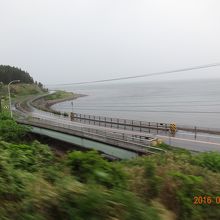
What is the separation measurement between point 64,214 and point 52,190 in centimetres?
41

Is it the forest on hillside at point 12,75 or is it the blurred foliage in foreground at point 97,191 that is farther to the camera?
the forest on hillside at point 12,75

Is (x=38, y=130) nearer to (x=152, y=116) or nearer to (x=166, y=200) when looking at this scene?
(x=166, y=200)

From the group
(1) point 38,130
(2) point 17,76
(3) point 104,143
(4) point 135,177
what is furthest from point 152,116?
(2) point 17,76

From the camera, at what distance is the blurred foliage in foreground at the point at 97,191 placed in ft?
13.5

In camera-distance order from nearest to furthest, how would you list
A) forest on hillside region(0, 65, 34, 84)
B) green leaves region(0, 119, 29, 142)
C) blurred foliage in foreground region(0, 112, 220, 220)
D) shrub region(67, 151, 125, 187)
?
1. blurred foliage in foreground region(0, 112, 220, 220)
2. shrub region(67, 151, 125, 187)
3. green leaves region(0, 119, 29, 142)
4. forest on hillside region(0, 65, 34, 84)

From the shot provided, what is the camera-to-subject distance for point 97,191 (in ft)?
13.8

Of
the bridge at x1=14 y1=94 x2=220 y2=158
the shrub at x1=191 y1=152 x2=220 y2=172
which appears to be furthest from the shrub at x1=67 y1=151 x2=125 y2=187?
the bridge at x1=14 y1=94 x2=220 y2=158

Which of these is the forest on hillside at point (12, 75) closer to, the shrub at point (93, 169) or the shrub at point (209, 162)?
the shrub at point (209, 162)

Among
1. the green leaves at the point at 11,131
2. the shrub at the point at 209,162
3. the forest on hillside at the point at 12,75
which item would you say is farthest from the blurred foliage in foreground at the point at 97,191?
the forest on hillside at the point at 12,75

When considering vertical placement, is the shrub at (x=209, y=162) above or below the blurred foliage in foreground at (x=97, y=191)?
below

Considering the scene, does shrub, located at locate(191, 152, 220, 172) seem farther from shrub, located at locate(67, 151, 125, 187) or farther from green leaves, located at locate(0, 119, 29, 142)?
green leaves, located at locate(0, 119, 29, 142)

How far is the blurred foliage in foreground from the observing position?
4.12 metres

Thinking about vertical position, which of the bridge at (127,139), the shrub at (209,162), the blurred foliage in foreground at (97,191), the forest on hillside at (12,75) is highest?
the forest on hillside at (12,75)

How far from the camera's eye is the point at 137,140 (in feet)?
90.9
